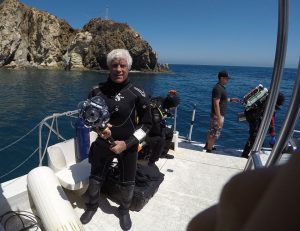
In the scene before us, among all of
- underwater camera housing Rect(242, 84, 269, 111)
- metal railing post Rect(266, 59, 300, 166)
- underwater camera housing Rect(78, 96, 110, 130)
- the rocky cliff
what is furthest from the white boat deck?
the rocky cliff

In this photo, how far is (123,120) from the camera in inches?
121

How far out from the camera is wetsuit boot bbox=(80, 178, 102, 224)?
130 inches

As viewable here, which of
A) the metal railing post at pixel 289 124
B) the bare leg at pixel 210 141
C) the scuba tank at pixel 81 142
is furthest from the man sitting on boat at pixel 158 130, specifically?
the metal railing post at pixel 289 124

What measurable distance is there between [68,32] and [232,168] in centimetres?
7184

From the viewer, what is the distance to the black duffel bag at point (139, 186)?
3637mm

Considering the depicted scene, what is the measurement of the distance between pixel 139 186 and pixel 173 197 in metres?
0.55

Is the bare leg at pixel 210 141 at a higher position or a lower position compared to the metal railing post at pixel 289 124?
lower

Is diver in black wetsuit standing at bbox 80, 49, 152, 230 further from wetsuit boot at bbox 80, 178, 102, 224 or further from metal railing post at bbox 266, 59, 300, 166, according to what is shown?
metal railing post at bbox 266, 59, 300, 166

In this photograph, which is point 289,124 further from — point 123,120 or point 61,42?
point 61,42

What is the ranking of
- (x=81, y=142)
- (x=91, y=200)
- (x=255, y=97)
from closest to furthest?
1. (x=91, y=200)
2. (x=81, y=142)
3. (x=255, y=97)

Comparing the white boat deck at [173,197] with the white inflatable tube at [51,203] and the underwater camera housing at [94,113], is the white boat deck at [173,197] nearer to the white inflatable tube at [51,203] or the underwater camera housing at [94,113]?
the white inflatable tube at [51,203]

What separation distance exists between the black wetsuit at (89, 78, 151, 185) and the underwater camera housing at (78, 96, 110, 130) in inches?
10.8

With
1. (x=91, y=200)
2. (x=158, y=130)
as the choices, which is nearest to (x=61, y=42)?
(x=158, y=130)

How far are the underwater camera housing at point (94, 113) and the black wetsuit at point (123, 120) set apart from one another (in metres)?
0.28
